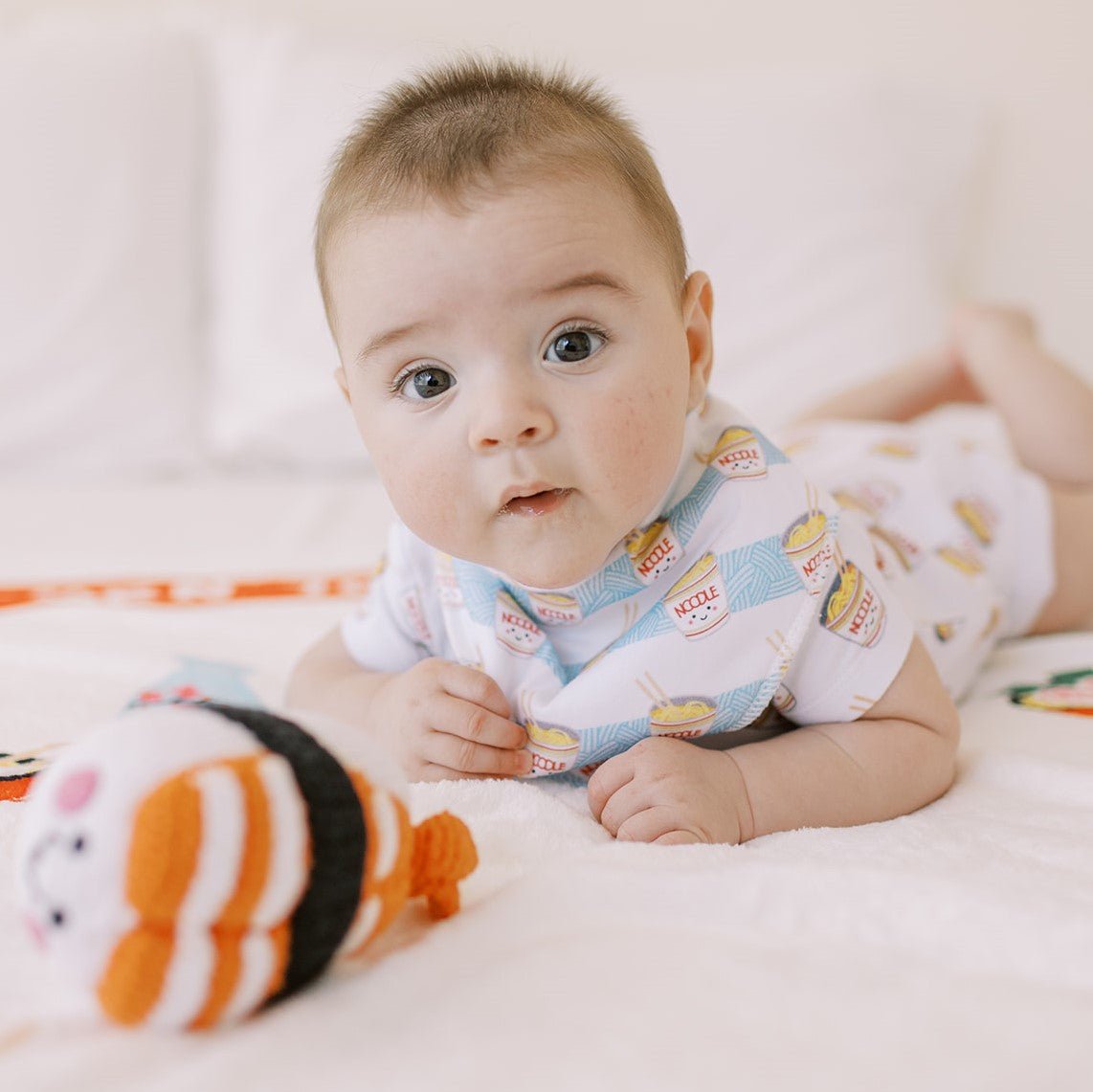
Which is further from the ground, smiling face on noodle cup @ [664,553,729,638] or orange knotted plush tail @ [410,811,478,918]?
smiling face on noodle cup @ [664,553,729,638]

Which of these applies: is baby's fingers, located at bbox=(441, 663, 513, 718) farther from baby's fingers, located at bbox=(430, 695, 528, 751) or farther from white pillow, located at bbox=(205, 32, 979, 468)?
white pillow, located at bbox=(205, 32, 979, 468)

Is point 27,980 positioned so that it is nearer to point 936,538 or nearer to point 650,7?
point 936,538

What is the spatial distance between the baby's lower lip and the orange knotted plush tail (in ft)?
0.81

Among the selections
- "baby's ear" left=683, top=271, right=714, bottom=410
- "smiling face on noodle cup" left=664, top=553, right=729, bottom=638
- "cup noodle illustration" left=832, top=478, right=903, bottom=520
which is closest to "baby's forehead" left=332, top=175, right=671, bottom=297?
"baby's ear" left=683, top=271, right=714, bottom=410

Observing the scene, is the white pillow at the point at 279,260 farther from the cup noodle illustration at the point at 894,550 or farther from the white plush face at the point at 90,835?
the white plush face at the point at 90,835

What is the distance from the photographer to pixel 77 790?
Answer: 46 cm

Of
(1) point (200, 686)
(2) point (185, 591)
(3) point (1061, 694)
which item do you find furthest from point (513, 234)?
(2) point (185, 591)

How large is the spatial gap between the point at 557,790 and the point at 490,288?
0.36m

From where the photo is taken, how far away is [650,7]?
2445 millimetres

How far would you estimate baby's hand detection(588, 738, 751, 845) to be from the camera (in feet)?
2.38

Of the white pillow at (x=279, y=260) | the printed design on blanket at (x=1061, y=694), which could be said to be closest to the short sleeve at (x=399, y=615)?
the printed design on blanket at (x=1061, y=694)

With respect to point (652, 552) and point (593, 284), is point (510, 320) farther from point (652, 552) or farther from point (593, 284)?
point (652, 552)

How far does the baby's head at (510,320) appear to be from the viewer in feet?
2.42

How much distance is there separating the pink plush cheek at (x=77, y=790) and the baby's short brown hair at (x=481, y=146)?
0.43 meters
